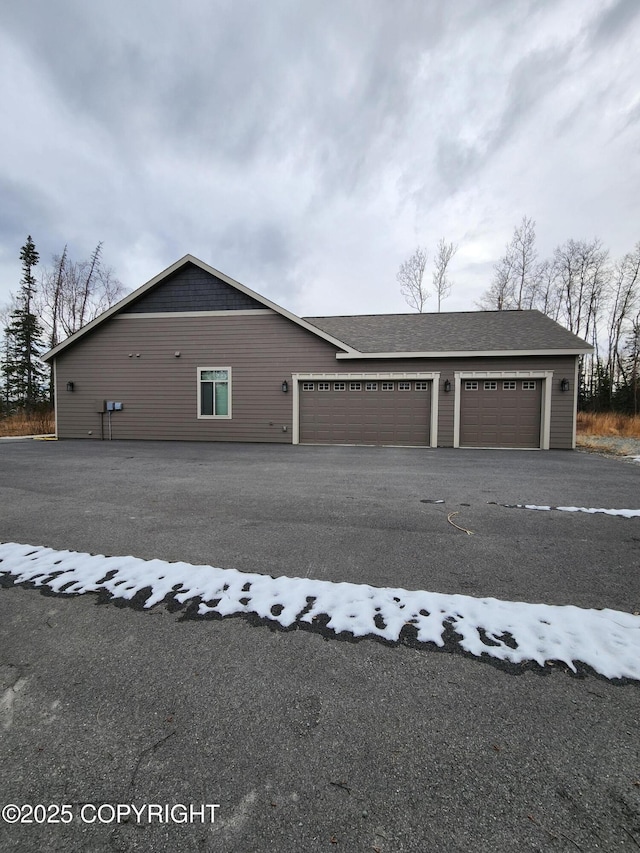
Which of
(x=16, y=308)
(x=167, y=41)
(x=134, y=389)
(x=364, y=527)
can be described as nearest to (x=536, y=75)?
(x=167, y=41)

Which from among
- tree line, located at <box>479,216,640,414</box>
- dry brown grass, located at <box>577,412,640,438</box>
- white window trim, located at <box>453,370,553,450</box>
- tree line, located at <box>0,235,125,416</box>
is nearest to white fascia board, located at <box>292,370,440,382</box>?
white window trim, located at <box>453,370,553,450</box>

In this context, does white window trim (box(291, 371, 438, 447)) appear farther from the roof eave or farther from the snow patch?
the snow patch

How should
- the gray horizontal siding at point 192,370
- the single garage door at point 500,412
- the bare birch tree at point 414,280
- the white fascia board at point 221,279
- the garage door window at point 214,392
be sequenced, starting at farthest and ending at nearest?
1. the bare birch tree at point 414,280
2. the garage door window at point 214,392
3. the gray horizontal siding at point 192,370
4. the white fascia board at point 221,279
5. the single garage door at point 500,412

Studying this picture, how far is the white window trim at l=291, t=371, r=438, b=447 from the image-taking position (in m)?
10.7

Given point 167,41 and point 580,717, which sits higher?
→ point 167,41

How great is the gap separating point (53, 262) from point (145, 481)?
25.8 meters

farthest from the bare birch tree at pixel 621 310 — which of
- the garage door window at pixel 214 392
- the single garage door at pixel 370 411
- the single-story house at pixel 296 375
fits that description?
the garage door window at pixel 214 392

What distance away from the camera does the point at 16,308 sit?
78.6 ft

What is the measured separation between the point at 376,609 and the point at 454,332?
446 inches

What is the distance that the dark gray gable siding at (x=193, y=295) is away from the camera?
11586 mm

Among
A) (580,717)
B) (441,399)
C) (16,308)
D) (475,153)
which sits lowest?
(580,717)

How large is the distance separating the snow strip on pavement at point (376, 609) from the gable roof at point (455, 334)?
29.6 feet

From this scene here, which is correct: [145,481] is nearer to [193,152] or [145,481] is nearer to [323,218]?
[193,152]

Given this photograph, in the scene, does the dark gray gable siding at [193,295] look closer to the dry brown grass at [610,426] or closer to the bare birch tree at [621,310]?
the dry brown grass at [610,426]
